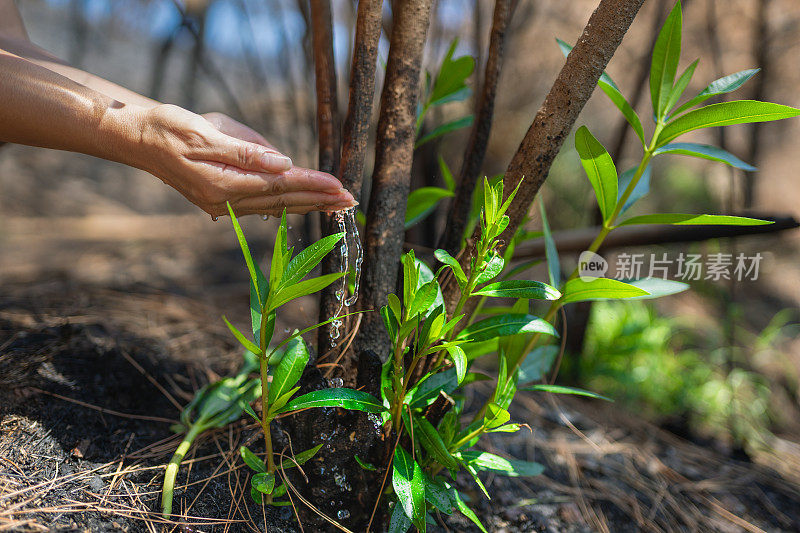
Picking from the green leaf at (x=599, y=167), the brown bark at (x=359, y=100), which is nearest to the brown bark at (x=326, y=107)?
the brown bark at (x=359, y=100)

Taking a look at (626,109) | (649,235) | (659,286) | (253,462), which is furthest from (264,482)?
(649,235)

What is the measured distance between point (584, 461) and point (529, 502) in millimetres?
385

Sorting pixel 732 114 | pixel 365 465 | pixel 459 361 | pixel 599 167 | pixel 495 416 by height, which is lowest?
pixel 365 465

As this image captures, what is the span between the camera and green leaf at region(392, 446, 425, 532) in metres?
0.77

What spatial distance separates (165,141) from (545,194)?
3.62 m

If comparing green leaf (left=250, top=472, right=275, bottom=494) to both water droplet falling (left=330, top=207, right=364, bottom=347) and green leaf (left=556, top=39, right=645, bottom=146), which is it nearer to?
water droplet falling (left=330, top=207, right=364, bottom=347)

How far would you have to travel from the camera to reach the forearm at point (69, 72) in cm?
89

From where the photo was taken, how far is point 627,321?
2664mm

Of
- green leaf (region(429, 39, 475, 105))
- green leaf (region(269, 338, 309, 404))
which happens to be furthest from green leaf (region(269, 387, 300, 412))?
green leaf (region(429, 39, 475, 105))

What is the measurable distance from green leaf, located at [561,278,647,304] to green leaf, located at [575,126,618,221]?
0.15m

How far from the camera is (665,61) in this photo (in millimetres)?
881

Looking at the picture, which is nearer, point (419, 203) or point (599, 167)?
point (599, 167)

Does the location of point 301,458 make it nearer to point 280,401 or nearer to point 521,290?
point 280,401

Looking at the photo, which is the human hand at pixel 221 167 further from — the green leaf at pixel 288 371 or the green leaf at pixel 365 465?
the green leaf at pixel 365 465
